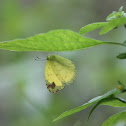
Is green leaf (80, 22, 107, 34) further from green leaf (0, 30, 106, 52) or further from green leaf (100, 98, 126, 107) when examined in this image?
green leaf (100, 98, 126, 107)

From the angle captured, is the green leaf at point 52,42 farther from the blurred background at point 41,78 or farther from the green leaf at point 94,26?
the blurred background at point 41,78

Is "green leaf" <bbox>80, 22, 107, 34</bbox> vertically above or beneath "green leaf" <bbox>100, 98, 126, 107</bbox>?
above

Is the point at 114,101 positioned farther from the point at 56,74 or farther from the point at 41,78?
the point at 41,78

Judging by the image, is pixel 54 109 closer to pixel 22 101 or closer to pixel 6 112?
pixel 22 101

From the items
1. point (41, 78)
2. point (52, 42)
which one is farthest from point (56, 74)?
point (41, 78)

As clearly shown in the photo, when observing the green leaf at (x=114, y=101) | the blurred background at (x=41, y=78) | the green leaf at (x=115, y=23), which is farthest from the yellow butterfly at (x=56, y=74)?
the blurred background at (x=41, y=78)

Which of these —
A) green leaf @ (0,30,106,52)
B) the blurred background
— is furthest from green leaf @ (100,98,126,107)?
the blurred background
